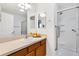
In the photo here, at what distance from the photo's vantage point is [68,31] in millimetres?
1340

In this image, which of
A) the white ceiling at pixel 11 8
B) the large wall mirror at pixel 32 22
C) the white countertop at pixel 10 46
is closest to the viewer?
the white countertop at pixel 10 46

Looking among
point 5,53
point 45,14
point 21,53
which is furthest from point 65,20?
point 5,53

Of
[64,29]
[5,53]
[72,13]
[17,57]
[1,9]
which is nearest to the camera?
[5,53]

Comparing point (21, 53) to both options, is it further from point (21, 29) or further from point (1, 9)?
point (1, 9)

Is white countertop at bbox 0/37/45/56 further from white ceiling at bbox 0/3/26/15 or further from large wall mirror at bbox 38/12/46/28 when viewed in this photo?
white ceiling at bbox 0/3/26/15

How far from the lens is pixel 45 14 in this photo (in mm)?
1142

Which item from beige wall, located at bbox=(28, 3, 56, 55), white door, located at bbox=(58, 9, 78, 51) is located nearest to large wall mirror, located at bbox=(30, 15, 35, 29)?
beige wall, located at bbox=(28, 3, 56, 55)

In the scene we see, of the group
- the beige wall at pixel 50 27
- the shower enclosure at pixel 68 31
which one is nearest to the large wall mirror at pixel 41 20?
the beige wall at pixel 50 27

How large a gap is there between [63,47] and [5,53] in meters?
0.77

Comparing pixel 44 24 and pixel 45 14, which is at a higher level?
pixel 45 14

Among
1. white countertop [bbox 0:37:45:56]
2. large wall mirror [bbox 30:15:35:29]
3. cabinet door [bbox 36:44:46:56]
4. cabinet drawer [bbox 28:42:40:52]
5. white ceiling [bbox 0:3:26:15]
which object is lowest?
cabinet door [bbox 36:44:46:56]

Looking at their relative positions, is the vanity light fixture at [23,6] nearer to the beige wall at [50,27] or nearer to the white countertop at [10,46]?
the beige wall at [50,27]

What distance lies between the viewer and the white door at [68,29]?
1109mm

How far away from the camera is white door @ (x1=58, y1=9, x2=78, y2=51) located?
1.11 metres
